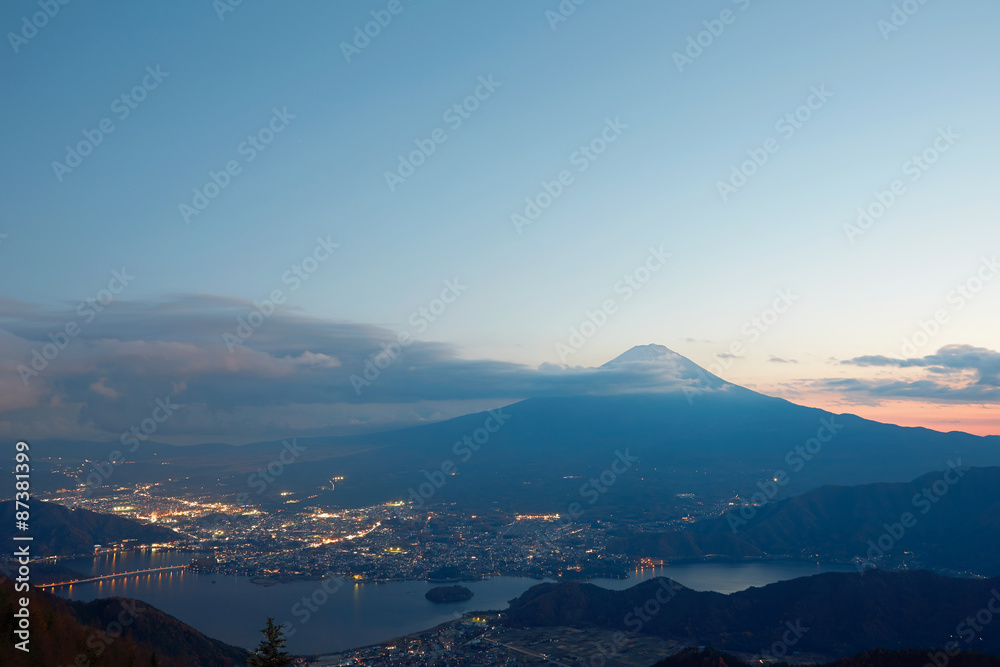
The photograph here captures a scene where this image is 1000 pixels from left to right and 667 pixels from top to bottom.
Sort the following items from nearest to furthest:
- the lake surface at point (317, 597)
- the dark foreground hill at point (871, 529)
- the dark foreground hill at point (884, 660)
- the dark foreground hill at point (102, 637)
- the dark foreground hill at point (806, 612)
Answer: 1. the dark foreground hill at point (102, 637)
2. the dark foreground hill at point (884, 660)
3. the dark foreground hill at point (806, 612)
4. the lake surface at point (317, 597)
5. the dark foreground hill at point (871, 529)

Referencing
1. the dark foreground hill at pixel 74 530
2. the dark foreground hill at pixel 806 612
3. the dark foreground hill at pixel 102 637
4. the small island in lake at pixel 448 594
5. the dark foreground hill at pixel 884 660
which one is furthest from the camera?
the dark foreground hill at pixel 74 530

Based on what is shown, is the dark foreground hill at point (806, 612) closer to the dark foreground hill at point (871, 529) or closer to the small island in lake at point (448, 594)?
the small island in lake at point (448, 594)

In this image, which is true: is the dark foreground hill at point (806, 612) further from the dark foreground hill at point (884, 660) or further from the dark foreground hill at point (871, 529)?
the dark foreground hill at point (871, 529)

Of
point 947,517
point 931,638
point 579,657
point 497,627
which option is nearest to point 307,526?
point 497,627

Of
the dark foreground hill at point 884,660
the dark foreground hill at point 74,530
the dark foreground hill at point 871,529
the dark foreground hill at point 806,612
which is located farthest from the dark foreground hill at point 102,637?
the dark foreground hill at point 871,529

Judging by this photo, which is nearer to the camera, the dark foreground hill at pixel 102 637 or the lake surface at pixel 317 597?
the dark foreground hill at pixel 102 637

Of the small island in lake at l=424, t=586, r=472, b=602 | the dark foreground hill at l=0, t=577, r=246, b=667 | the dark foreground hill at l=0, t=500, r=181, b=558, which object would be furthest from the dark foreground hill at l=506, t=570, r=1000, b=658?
the dark foreground hill at l=0, t=500, r=181, b=558

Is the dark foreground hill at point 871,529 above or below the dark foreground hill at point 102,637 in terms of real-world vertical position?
below
